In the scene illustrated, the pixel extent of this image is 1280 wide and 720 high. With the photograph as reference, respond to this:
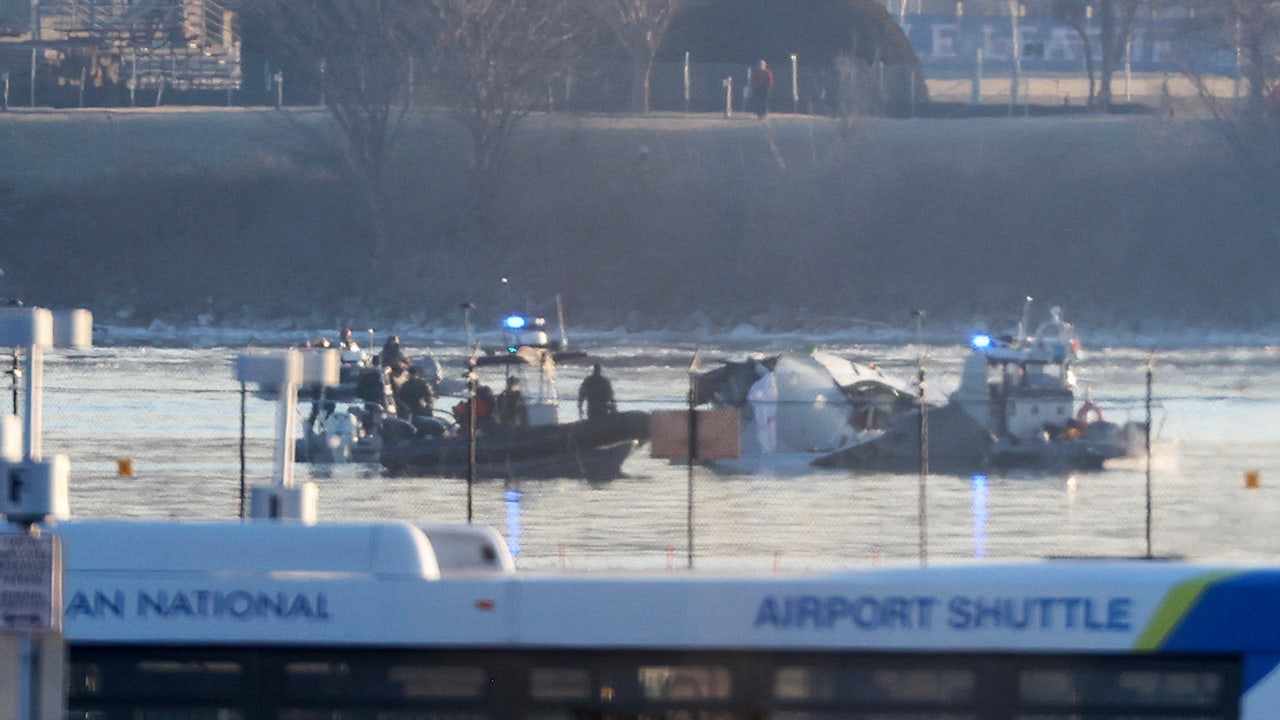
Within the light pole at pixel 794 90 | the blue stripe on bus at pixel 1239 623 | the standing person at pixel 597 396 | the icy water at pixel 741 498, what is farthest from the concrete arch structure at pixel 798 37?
the blue stripe on bus at pixel 1239 623

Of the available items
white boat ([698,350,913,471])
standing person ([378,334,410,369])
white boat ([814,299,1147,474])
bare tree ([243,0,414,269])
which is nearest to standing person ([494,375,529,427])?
white boat ([698,350,913,471])

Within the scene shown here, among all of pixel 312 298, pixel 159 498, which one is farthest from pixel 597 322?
pixel 159 498

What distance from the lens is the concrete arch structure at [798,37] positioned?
2872 inches

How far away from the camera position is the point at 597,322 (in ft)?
192

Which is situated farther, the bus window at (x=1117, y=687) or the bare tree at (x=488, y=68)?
the bare tree at (x=488, y=68)

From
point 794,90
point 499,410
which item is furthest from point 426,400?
point 794,90

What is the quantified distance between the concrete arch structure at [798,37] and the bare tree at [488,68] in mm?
11965

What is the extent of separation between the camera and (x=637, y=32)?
7025 cm

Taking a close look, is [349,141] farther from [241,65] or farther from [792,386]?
[792,386]

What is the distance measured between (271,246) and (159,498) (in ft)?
134

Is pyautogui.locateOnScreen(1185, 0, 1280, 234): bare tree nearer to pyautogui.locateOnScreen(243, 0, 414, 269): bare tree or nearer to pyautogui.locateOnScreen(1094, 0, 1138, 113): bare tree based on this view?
pyautogui.locateOnScreen(1094, 0, 1138, 113): bare tree

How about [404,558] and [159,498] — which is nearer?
[404,558]

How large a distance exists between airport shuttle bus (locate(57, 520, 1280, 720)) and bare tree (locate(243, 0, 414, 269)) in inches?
2114

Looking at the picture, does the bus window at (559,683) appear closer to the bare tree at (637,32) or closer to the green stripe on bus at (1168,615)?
the green stripe on bus at (1168,615)
